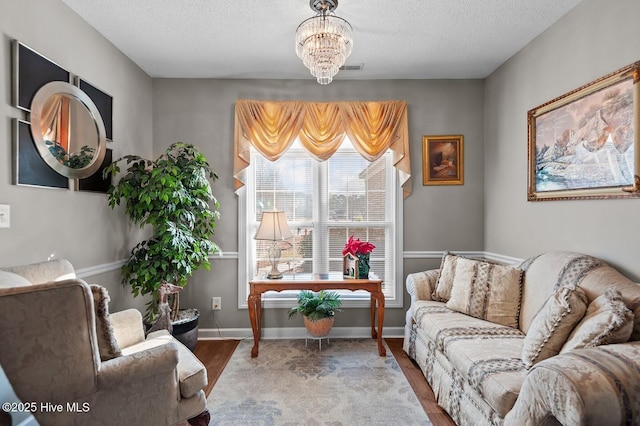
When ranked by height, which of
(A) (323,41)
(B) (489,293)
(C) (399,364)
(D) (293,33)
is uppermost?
(D) (293,33)

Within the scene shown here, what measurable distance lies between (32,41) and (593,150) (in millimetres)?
3318

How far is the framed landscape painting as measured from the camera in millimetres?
1784

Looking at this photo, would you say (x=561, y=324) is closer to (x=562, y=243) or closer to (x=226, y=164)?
(x=562, y=243)

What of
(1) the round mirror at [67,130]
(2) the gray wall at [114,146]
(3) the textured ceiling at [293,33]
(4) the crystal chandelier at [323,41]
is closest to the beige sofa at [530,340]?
(3) the textured ceiling at [293,33]

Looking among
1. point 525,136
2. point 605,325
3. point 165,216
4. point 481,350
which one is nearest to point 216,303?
point 165,216

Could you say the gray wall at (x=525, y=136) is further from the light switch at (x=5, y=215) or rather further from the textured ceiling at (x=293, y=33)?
the light switch at (x=5, y=215)

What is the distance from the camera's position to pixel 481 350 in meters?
1.86

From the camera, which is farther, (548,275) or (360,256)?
(360,256)

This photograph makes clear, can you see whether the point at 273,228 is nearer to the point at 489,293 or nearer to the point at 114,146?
the point at 114,146

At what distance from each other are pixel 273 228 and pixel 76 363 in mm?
1741

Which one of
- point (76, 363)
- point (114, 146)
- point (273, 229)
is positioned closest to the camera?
point (76, 363)

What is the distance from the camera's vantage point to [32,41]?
1847 millimetres

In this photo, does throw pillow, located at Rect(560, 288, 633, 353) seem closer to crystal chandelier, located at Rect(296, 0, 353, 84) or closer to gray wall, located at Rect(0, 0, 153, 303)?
crystal chandelier, located at Rect(296, 0, 353, 84)

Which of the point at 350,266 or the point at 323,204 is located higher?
the point at 323,204
